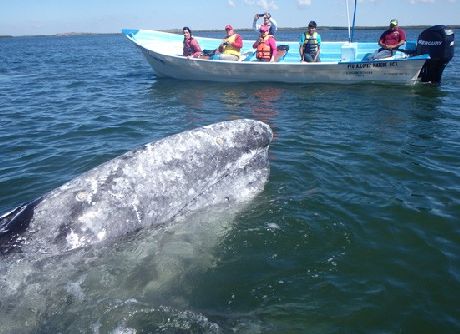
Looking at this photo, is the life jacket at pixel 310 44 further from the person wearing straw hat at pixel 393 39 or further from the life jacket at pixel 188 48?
the life jacket at pixel 188 48

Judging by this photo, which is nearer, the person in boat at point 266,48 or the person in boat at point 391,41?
the person in boat at point 391,41

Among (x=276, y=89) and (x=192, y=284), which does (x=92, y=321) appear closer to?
(x=192, y=284)

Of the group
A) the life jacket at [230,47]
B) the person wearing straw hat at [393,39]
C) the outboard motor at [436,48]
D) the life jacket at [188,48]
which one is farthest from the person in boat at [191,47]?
the outboard motor at [436,48]

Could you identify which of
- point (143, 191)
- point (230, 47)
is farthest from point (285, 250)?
point (230, 47)

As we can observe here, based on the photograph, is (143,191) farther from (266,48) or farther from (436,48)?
(436,48)

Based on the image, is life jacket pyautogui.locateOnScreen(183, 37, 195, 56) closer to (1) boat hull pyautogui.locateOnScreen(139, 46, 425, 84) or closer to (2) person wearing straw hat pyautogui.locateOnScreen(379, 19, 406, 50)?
(1) boat hull pyautogui.locateOnScreen(139, 46, 425, 84)

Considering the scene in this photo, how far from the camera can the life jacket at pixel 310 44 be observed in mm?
17141

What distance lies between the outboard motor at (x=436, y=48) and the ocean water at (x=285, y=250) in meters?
5.25

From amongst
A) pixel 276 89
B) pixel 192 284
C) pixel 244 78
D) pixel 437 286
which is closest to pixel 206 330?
pixel 192 284

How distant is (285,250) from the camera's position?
5.21m

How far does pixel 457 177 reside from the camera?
7414 mm

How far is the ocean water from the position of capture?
4.01m

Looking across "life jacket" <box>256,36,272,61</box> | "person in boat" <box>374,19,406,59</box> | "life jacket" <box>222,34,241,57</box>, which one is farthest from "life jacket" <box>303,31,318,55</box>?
"life jacket" <box>222,34,241,57</box>

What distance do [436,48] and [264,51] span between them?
6.46 meters
